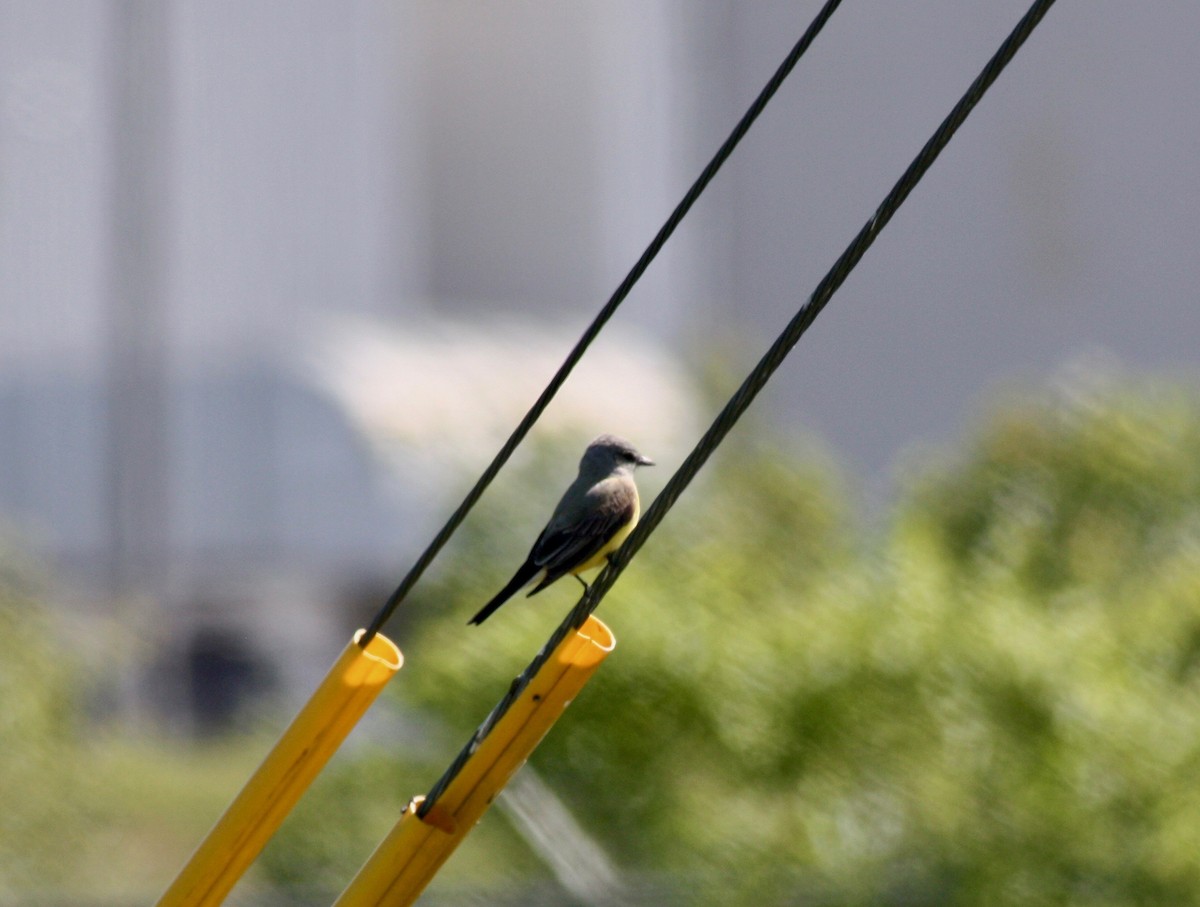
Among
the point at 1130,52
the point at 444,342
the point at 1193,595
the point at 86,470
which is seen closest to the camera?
the point at 1193,595

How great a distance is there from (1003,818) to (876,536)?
5.97 feet

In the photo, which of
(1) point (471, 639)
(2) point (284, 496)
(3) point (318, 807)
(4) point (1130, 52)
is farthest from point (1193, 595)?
(2) point (284, 496)

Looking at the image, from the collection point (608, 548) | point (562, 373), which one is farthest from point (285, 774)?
point (608, 548)

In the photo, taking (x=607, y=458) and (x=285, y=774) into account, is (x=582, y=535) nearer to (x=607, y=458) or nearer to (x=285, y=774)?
(x=607, y=458)

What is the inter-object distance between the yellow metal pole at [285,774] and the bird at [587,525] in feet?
4.99

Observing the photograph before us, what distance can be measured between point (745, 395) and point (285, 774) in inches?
41.2

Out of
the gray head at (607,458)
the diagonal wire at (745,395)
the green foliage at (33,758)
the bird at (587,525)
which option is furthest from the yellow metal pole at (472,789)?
the green foliage at (33,758)

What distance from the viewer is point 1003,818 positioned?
21.0 ft

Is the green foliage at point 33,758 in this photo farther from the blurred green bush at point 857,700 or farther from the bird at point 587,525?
the bird at point 587,525

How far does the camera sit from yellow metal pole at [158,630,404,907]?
3174 millimetres

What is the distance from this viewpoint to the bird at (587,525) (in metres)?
4.86

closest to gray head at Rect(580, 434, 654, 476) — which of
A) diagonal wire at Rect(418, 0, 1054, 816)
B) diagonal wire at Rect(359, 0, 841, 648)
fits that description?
diagonal wire at Rect(359, 0, 841, 648)

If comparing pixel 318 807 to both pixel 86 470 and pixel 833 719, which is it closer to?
pixel 833 719

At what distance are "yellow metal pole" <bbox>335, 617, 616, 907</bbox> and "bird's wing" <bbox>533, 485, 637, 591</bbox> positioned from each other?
1672mm
